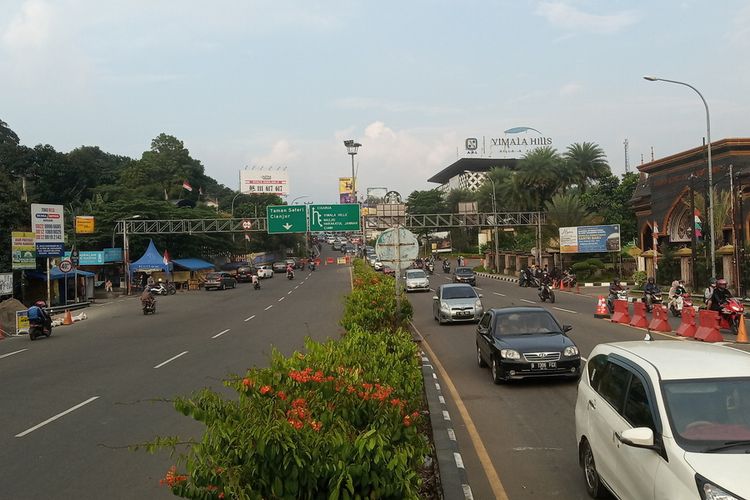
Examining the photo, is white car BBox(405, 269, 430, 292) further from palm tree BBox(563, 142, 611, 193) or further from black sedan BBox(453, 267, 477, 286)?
palm tree BBox(563, 142, 611, 193)

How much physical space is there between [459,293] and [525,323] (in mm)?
11441

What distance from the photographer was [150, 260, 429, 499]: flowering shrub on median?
3.29 metres

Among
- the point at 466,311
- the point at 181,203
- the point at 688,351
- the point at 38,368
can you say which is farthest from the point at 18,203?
the point at 181,203

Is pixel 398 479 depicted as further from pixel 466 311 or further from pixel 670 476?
pixel 466 311

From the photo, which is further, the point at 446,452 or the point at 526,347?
the point at 526,347

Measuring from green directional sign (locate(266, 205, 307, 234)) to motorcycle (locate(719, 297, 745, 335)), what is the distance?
38.5m

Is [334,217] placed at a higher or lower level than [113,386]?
higher

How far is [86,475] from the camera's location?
7387mm

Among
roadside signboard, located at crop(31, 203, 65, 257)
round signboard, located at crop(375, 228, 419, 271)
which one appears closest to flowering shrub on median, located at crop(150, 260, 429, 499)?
round signboard, located at crop(375, 228, 419, 271)

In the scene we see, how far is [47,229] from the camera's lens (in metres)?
33.3

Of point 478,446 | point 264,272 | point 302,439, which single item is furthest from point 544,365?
point 264,272

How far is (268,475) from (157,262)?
5146cm

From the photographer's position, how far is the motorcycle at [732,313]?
18250 mm

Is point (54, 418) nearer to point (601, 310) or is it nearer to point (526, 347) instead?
point (526, 347)
